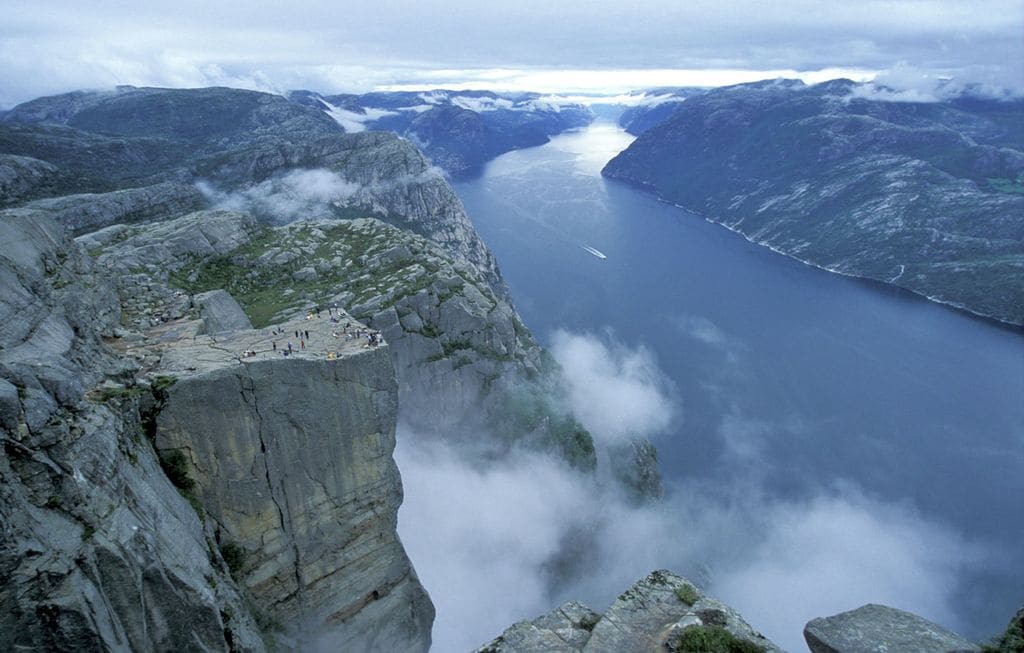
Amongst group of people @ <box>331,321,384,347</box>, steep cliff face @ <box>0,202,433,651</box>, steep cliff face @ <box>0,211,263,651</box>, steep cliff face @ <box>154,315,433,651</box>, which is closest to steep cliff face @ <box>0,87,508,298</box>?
group of people @ <box>331,321,384,347</box>

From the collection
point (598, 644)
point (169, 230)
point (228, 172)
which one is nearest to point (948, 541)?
point (598, 644)

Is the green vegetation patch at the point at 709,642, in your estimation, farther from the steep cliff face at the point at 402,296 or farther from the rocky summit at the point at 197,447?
the steep cliff face at the point at 402,296

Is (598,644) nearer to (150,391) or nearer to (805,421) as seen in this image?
(150,391)

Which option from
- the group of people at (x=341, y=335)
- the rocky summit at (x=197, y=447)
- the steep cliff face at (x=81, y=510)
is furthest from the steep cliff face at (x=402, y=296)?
the steep cliff face at (x=81, y=510)

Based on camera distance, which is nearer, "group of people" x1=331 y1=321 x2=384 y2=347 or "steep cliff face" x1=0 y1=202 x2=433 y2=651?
"steep cliff face" x1=0 y1=202 x2=433 y2=651

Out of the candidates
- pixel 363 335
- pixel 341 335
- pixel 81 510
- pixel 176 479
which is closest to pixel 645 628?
pixel 81 510

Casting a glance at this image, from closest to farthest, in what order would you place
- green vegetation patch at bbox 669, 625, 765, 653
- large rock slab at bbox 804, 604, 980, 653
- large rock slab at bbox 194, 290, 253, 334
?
large rock slab at bbox 804, 604, 980, 653 → green vegetation patch at bbox 669, 625, 765, 653 → large rock slab at bbox 194, 290, 253, 334

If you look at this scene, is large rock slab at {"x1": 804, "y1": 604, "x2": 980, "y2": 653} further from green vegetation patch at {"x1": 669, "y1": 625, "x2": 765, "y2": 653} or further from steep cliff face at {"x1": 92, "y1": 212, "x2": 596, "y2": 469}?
steep cliff face at {"x1": 92, "y1": 212, "x2": 596, "y2": 469}
